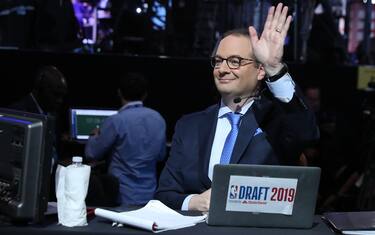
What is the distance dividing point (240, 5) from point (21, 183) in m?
4.29

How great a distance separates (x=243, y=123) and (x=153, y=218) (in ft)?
1.90

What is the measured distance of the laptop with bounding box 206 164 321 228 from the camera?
1.89 meters

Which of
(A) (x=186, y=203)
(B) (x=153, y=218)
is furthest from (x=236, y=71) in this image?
(B) (x=153, y=218)

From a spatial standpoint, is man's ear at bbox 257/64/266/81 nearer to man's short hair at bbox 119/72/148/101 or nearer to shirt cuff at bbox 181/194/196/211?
shirt cuff at bbox 181/194/196/211

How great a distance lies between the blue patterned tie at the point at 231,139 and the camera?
236 centimetres

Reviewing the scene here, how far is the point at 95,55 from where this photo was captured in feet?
18.6

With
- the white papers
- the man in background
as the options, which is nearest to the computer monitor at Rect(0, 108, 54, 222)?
the white papers

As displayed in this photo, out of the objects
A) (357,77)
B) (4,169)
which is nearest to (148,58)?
(357,77)

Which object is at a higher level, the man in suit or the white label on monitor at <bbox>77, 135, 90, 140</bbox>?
the man in suit

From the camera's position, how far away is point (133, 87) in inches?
176

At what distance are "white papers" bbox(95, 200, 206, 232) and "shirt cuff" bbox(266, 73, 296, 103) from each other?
48 centimetres

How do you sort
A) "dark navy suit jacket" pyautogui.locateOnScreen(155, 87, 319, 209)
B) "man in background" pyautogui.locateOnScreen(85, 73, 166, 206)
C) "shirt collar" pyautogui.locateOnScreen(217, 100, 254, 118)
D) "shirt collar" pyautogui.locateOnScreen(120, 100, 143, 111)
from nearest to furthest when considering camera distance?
"dark navy suit jacket" pyautogui.locateOnScreen(155, 87, 319, 209), "shirt collar" pyautogui.locateOnScreen(217, 100, 254, 118), "man in background" pyautogui.locateOnScreen(85, 73, 166, 206), "shirt collar" pyautogui.locateOnScreen(120, 100, 143, 111)

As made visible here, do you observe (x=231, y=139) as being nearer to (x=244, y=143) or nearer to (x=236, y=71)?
(x=244, y=143)

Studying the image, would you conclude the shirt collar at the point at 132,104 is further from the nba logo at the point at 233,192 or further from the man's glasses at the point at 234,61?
the nba logo at the point at 233,192
